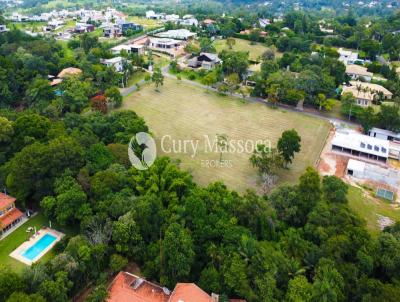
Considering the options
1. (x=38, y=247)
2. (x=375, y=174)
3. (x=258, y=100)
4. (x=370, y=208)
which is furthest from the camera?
(x=258, y=100)

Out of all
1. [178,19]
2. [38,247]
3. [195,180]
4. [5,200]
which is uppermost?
[178,19]

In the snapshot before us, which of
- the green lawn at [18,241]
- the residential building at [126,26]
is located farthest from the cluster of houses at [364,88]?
the residential building at [126,26]

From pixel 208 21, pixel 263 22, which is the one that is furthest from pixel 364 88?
pixel 208 21

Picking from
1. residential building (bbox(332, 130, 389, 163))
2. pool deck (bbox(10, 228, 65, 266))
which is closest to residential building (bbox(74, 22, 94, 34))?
residential building (bbox(332, 130, 389, 163))

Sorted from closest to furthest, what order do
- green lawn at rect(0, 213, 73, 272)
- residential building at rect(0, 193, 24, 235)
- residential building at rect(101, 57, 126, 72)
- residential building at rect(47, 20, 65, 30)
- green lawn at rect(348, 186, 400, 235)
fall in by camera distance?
green lawn at rect(0, 213, 73, 272)
residential building at rect(0, 193, 24, 235)
green lawn at rect(348, 186, 400, 235)
residential building at rect(101, 57, 126, 72)
residential building at rect(47, 20, 65, 30)

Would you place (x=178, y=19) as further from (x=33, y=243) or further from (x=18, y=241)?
(x=33, y=243)

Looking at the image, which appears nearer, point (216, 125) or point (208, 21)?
point (216, 125)

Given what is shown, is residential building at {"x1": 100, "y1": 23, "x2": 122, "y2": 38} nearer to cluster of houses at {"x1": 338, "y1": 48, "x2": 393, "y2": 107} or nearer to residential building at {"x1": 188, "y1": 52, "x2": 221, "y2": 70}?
residential building at {"x1": 188, "y1": 52, "x2": 221, "y2": 70}
